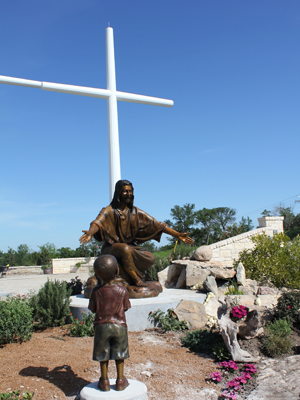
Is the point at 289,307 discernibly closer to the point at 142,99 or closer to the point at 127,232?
the point at 127,232

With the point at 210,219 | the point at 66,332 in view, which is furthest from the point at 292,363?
the point at 210,219

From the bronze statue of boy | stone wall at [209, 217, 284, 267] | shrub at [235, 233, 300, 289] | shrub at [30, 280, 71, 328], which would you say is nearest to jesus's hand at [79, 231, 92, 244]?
shrub at [30, 280, 71, 328]

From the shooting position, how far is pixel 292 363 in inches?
165

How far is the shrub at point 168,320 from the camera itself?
582 cm

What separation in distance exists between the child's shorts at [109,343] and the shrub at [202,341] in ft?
6.48

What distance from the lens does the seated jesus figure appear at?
6566mm

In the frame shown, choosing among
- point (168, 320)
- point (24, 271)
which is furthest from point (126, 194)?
point (24, 271)

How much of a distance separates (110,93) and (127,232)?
16.1 feet

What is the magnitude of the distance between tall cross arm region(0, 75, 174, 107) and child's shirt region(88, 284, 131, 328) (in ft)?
24.7

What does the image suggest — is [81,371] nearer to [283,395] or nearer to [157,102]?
[283,395]

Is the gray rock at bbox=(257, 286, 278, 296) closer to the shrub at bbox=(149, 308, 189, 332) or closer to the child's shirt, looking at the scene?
the shrub at bbox=(149, 308, 189, 332)

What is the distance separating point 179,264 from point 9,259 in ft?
72.8

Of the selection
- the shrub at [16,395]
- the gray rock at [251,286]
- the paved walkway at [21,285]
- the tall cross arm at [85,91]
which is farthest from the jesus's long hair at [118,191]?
the tall cross arm at [85,91]

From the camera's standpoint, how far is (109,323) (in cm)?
318
